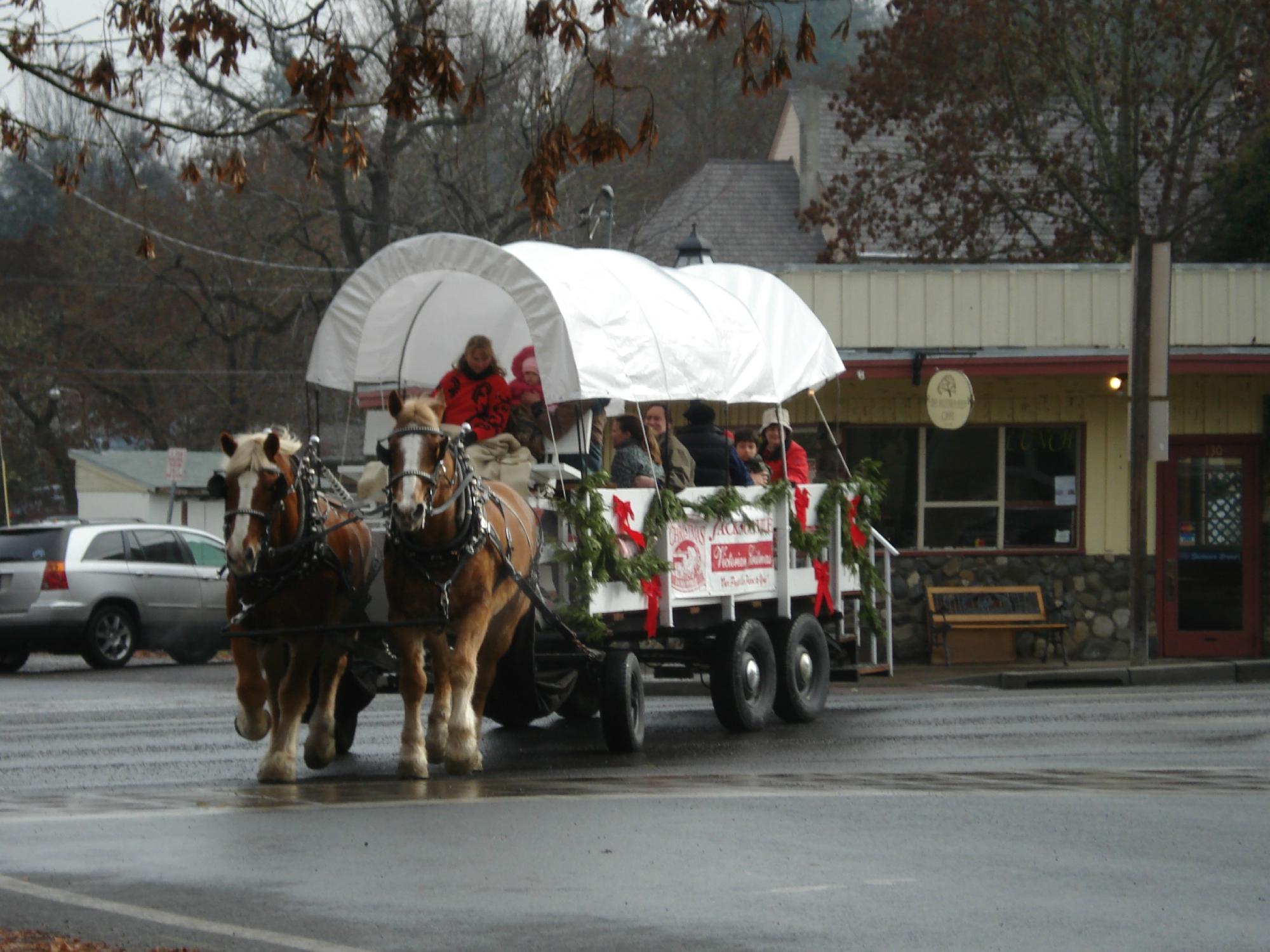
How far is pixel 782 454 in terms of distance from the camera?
Result: 15.3 metres

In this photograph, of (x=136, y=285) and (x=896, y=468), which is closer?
(x=896, y=468)

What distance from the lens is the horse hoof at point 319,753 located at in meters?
11.5

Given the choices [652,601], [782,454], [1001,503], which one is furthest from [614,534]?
[1001,503]

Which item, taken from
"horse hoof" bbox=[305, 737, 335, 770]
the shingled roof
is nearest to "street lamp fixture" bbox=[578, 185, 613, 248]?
the shingled roof

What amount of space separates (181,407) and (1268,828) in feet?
167

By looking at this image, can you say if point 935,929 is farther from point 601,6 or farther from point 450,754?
point 450,754

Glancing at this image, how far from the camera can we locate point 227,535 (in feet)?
33.8

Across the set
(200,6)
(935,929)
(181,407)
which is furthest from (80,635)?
(181,407)

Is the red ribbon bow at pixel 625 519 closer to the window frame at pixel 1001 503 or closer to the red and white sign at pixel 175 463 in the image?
the window frame at pixel 1001 503

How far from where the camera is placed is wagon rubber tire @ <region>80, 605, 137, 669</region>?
78.3ft

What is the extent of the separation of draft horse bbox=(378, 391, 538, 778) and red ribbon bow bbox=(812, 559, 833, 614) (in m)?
4.49

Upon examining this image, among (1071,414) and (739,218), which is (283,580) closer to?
(1071,414)

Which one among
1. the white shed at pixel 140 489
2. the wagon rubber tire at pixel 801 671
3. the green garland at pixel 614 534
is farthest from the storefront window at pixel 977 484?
the white shed at pixel 140 489

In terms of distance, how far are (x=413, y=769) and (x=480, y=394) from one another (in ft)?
8.77
